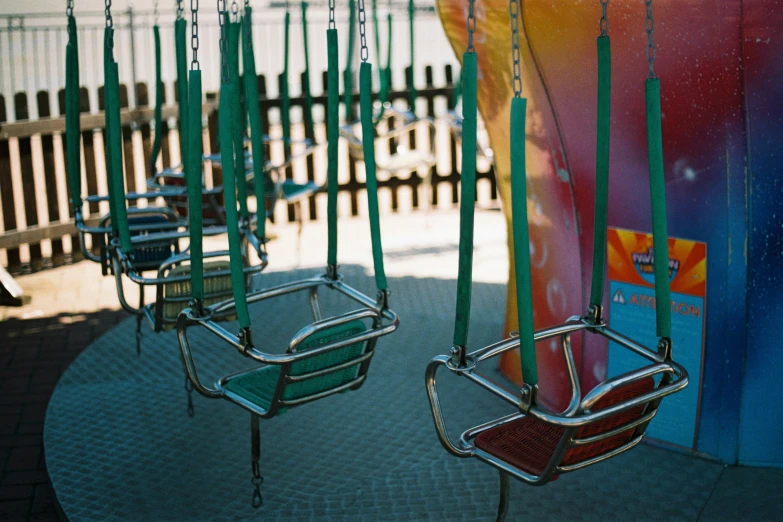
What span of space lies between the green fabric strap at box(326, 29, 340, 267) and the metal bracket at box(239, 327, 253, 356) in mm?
662

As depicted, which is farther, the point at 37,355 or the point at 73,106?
the point at 37,355

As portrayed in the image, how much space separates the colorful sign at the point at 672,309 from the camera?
438 cm

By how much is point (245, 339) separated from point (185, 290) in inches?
51.4

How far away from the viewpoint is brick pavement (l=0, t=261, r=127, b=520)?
4.52 metres

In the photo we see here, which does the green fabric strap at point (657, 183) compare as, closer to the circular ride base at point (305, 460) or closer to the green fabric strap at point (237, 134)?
the circular ride base at point (305, 460)

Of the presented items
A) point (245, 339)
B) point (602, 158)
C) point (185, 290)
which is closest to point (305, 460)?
point (185, 290)

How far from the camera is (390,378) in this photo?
566 centimetres

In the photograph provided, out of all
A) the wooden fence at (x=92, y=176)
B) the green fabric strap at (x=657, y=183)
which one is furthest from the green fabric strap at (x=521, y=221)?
the wooden fence at (x=92, y=176)

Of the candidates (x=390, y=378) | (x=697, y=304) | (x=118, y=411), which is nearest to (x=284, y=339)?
(x=390, y=378)

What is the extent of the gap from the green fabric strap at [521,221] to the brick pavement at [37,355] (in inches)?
96.7

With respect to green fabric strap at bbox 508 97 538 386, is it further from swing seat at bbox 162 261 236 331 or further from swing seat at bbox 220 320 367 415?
swing seat at bbox 162 261 236 331

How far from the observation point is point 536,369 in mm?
2914

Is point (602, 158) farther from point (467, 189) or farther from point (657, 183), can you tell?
point (467, 189)

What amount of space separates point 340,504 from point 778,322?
2018 millimetres
